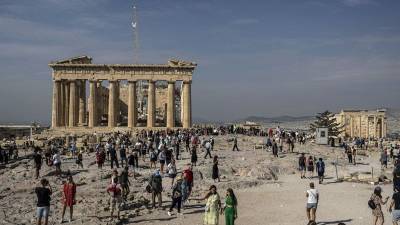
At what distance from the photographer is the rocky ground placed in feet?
62.4

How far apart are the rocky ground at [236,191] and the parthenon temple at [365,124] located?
151 feet

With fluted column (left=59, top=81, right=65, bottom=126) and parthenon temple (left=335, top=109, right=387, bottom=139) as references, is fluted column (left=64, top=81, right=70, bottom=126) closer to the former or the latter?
fluted column (left=59, top=81, right=65, bottom=126)

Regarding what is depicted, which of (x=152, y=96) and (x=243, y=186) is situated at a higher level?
(x=152, y=96)

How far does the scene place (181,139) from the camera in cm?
4422

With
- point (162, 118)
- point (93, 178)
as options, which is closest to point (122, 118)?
point (162, 118)

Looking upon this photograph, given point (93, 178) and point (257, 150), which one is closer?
point (93, 178)

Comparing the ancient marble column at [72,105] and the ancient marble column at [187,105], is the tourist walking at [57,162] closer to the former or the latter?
the ancient marble column at [72,105]

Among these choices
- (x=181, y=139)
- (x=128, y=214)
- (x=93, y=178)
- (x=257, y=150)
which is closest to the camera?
(x=128, y=214)

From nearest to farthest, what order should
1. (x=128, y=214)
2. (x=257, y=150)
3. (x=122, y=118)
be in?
(x=128, y=214)
(x=257, y=150)
(x=122, y=118)

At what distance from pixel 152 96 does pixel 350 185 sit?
3734 centimetres

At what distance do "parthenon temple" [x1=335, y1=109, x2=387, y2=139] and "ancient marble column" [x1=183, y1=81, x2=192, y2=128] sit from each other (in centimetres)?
3126

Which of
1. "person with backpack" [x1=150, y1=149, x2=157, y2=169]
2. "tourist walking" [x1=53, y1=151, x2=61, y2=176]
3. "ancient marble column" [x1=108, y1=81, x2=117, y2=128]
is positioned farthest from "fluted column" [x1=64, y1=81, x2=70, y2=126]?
"tourist walking" [x1=53, y1=151, x2=61, y2=176]

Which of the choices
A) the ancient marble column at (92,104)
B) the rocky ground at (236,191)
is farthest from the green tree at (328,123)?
the rocky ground at (236,191)

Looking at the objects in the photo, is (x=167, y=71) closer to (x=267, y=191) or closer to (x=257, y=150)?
(x=257, y=150)
